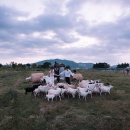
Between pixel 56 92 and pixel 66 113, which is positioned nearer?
pixel 66 113

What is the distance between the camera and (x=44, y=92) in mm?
13828

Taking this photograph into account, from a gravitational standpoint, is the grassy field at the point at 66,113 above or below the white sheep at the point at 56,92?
below

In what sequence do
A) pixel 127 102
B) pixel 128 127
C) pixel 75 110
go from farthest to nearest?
pixel 127 102 → pixel 75 110 → pixel 128 127

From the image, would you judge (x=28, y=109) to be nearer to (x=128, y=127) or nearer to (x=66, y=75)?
(x=128, y=127)

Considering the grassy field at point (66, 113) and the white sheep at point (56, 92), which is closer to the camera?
the grassy field at point (66, 113)

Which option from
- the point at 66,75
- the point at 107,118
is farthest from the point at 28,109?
the point at 66,75

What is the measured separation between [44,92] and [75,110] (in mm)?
3510

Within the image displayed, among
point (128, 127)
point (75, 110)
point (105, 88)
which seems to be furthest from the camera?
point (105, 88)

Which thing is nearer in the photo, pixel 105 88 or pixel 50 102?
pixel 50 102

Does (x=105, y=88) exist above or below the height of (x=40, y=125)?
above

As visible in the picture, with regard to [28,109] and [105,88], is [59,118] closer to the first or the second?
[28,109]

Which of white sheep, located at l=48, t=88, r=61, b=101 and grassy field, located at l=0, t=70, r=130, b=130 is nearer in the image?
grassy field, located at l=0, t=70, r=130, b=130

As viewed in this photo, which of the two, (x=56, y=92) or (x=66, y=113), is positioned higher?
(x=56, y=92)

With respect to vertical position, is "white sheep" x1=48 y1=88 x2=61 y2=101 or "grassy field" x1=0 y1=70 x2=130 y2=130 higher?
"white sheep" x1=48 y1=88 x2=61 y2=101
